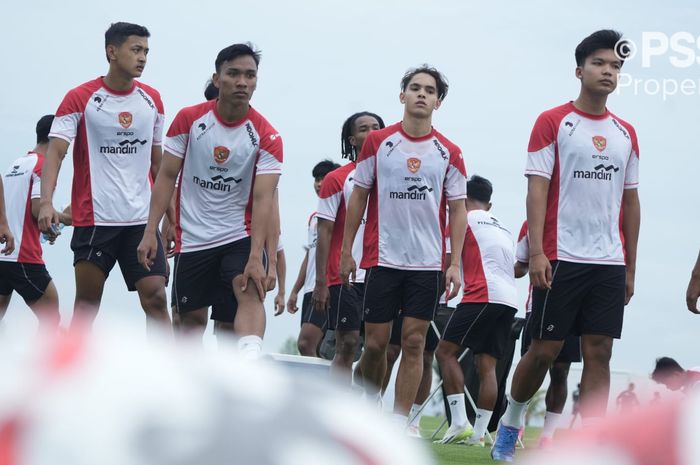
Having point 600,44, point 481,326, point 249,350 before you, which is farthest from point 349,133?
point 249,350

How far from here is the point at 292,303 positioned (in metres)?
14.2

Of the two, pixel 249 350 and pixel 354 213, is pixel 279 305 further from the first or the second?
pixel 249 350

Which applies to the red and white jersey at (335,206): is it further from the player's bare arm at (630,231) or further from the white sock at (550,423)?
the player's bare arm at (630,231)

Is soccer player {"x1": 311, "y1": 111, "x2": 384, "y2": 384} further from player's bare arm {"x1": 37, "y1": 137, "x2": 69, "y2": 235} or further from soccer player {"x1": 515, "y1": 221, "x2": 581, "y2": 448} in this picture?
player's bare arm {"x1": 37, "y1": 137, "x2": 69, "y2": 235}

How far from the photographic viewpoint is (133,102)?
8969 mm

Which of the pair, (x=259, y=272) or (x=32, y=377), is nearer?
(x=32, y=377)

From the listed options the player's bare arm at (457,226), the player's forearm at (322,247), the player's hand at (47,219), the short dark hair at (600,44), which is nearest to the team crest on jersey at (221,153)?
the player's hand at (47,219)

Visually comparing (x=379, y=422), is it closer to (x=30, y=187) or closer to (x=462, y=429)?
(x=462, y=429)

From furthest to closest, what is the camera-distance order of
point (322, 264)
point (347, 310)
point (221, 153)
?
point (322, 264)
point (347, 310)
point (221, 153)

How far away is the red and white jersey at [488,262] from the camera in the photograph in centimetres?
1035

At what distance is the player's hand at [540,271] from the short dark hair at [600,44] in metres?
1.35

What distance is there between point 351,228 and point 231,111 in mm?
1208

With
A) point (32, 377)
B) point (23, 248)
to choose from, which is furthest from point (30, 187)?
point (32, 377)

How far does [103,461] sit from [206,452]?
0.30 ft
